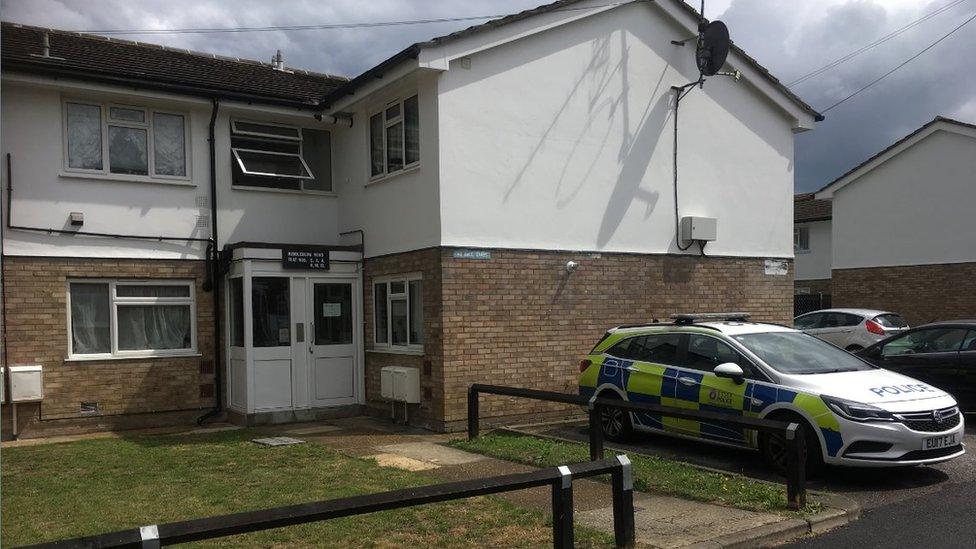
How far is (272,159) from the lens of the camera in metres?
13.3

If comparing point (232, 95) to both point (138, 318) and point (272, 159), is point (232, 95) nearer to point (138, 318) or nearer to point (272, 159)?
point (272, 159)

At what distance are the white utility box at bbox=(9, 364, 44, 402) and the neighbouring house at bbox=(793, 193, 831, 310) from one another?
85.5ft

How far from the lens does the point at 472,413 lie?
1006 centimetres

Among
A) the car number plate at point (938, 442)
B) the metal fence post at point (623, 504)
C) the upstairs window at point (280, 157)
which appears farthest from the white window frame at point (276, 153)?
the car number plate at point (938, 442)

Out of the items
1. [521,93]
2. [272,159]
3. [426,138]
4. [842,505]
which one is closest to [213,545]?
[842,505]

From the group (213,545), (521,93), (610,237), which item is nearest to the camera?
(213,545)

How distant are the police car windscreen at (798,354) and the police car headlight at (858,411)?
0.73 meters

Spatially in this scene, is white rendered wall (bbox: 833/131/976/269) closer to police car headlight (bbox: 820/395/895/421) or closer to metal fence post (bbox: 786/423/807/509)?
police car headlight (bbox: 820/395/895/421)

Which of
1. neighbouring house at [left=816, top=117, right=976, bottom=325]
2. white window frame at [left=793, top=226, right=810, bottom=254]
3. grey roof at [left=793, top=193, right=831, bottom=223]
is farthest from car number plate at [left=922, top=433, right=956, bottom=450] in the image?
white window frame at [left=793, top=226, right=810, bottom=254]

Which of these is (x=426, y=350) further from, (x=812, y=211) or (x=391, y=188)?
(x=812, y=211)

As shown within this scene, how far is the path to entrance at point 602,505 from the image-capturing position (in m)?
5.96

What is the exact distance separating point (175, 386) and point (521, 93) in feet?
22.4

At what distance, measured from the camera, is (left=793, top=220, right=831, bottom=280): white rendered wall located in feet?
100

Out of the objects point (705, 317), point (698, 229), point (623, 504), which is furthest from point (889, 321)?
point (623, 504)
